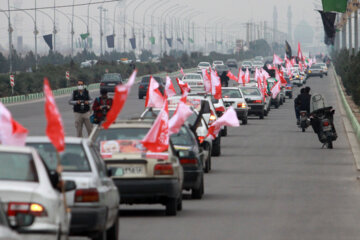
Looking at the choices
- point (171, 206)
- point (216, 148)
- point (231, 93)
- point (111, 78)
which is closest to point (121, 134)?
point (171, 206)

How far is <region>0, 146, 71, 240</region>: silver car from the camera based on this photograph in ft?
30.4

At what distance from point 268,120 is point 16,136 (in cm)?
3975

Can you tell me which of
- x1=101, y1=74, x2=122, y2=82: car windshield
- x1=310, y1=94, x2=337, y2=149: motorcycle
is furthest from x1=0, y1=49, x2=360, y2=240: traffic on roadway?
x1=101, y1=74, x2=122, y2=82: car windshield

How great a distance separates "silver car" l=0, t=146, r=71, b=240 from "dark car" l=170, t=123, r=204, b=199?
6.98 meters

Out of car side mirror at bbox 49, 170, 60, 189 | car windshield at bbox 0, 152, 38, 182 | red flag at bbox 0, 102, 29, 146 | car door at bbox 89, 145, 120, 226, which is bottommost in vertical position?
car door at bbox 89, 145, 120, 226

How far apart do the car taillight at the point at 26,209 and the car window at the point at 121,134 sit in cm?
637

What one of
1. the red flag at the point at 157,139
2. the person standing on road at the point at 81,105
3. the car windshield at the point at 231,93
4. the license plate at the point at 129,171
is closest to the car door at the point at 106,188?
the license plate at the point at 129,171

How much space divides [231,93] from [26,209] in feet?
120

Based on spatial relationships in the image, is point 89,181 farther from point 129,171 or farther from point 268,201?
point 268,201

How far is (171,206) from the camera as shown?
1572 centimetres

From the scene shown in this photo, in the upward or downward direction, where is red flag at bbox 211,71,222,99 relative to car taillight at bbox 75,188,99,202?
downward

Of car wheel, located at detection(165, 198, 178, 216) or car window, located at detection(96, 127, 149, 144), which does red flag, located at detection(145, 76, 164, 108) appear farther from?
car wheel, located at detection(165, 198, 178, 216)

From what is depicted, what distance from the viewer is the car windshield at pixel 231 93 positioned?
45.4 metres

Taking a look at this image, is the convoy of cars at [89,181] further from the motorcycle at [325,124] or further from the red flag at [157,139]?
the motorcycle at [325,124]
